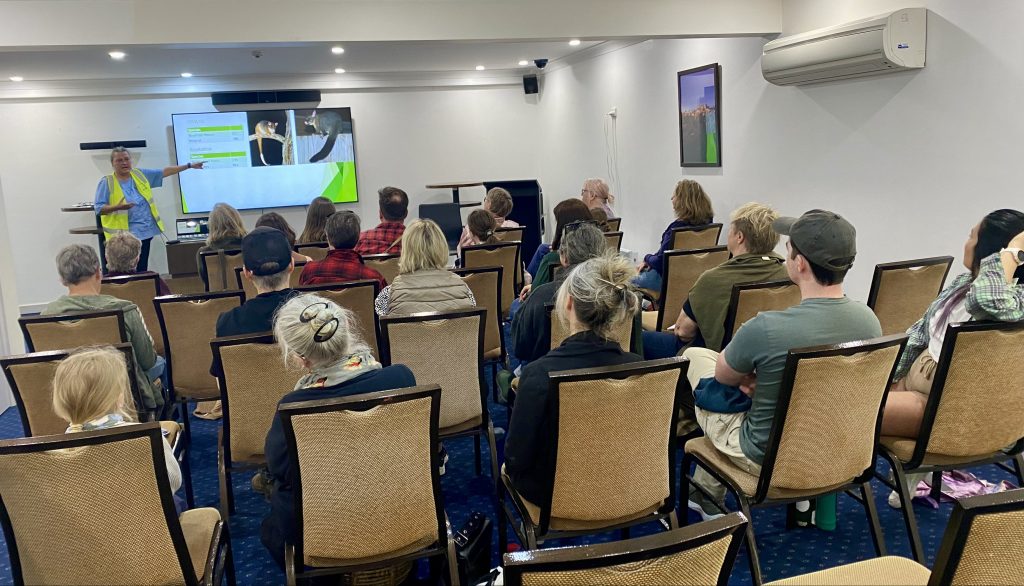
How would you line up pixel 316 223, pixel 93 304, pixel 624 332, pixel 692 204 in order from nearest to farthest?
pixel 624 332
pixel 93 304
pixel 692 204
pixel 316 223

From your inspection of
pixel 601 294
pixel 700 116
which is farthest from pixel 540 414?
pixel 700 116

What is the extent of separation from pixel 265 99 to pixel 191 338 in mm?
7333

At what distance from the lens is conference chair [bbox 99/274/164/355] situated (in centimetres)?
409

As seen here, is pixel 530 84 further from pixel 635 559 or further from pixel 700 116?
pixel 635 559

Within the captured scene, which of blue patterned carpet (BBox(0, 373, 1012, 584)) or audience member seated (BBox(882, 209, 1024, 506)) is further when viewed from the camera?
blue patterned carpet (BBox(0, 373, 1012, 584))

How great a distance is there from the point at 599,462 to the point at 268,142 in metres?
9.19

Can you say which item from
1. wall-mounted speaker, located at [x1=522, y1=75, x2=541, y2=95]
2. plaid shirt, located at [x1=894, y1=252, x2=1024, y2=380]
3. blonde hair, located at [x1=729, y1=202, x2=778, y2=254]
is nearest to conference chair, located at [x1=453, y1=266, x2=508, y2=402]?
blonde hair, located at [x1=729, y1=202, x2=778, y2=254]

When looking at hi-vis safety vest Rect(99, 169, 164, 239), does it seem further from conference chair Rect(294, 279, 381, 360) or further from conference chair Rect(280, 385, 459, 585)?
conference chair Rect(280, 385, 459, 585)

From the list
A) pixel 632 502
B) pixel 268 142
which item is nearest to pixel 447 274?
pixel 632 502

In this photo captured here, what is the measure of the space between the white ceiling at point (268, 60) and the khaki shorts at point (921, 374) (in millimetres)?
5327

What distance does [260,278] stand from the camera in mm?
3033

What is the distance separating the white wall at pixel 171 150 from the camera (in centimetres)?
910

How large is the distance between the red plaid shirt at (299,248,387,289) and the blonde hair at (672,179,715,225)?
247cm

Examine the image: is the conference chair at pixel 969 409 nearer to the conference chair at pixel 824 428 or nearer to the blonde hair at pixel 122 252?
the conference chair at pixel 824 428
